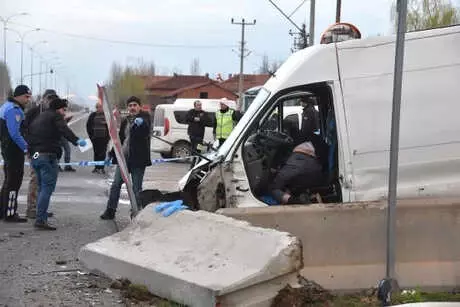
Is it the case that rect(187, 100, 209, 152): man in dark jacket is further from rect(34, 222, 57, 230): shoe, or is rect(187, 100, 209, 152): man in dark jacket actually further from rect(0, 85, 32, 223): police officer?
rect(34, 222, 57, 230): shoe

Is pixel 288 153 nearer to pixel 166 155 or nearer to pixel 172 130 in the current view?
pixel 172 130

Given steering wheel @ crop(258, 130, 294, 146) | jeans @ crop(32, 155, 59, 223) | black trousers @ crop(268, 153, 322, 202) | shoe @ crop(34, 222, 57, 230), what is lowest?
shoe @ crop(34, 222, 57, 230)

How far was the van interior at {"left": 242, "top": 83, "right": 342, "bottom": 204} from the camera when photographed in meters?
6.47

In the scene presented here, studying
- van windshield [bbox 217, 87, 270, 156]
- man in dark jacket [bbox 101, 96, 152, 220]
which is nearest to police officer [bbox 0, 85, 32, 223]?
man in dark jacket [bbox 101, 96, 152, 220]

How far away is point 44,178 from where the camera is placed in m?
8.59

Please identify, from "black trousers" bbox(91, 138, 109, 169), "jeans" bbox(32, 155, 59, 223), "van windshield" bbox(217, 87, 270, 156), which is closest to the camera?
"van windshield" bbox(217, 87, 270, 156)

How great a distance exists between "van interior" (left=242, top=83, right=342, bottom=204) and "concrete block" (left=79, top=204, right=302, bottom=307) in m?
0.98

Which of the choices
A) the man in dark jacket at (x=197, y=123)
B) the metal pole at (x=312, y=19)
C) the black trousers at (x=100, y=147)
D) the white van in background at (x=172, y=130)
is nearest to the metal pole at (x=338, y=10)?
the metal pole at (x=312, y=19)

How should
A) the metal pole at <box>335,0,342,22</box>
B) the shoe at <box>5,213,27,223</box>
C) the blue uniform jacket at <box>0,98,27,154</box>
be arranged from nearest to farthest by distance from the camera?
the blue uniform jacket at <box>0,98,27,154</box> < the shoe at <box>5,213,27,223</box> < the metal pole at <box>335,0,342,22</box>

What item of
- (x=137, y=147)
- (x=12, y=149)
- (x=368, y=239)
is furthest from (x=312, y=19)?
(x=368, y=239)

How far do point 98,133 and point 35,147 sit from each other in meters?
7.40

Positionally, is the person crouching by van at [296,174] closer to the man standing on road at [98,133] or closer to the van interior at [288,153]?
the van interior at [288,153]

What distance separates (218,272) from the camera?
16.9 ft

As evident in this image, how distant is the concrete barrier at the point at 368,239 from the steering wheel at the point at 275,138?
4.16 feet
